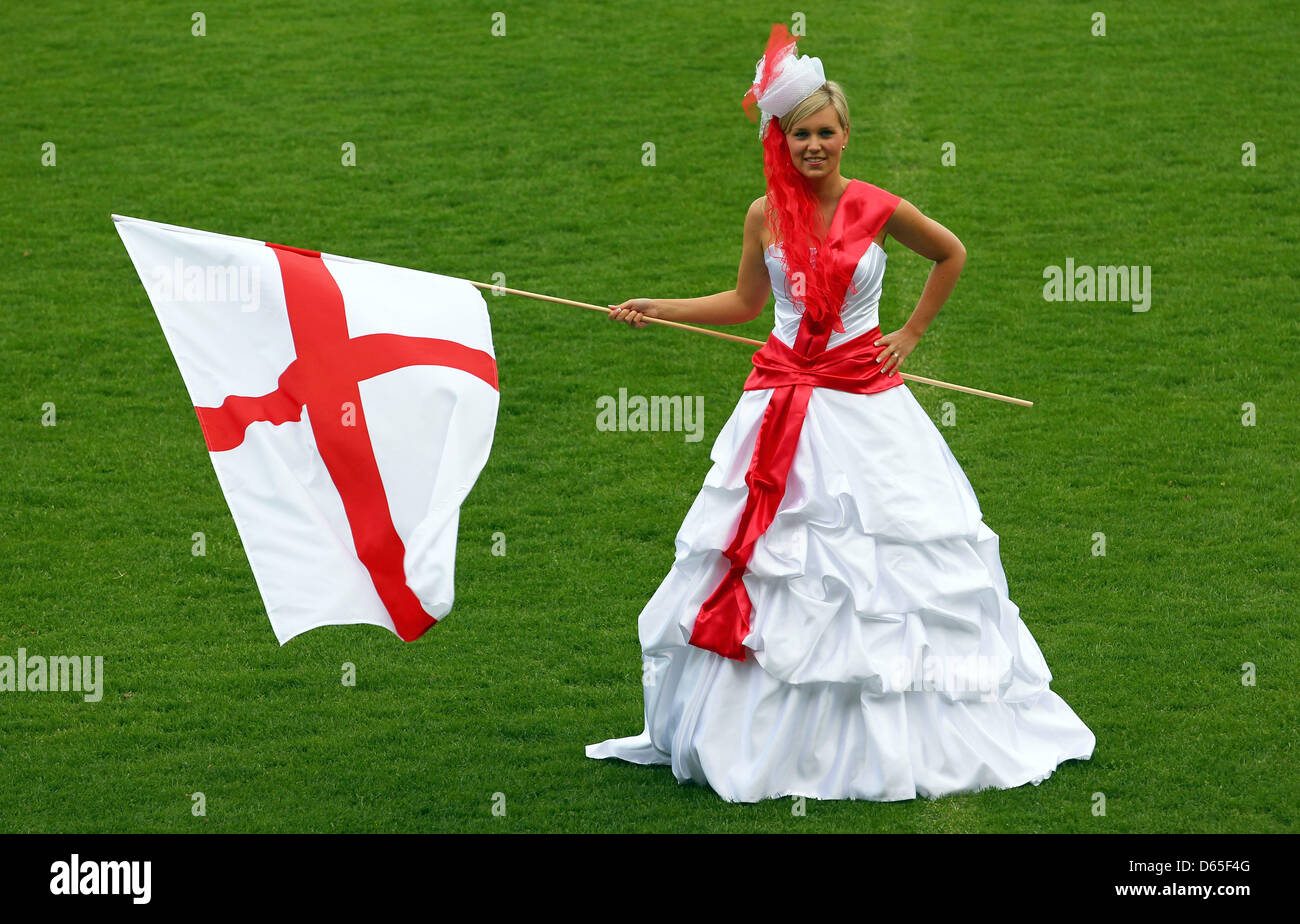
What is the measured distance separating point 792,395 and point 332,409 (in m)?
1.96

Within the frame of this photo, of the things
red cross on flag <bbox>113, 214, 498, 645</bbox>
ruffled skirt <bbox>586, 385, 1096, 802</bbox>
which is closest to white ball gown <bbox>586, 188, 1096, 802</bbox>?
ruffled skirt <bbox>586, 385, 1096, 802</bbox>

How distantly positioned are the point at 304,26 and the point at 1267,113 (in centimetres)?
1073

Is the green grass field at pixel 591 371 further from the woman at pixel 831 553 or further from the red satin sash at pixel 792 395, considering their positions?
the red satin sash at pixel 792 395

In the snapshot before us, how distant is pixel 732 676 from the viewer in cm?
687

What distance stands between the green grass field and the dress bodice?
2036 mm

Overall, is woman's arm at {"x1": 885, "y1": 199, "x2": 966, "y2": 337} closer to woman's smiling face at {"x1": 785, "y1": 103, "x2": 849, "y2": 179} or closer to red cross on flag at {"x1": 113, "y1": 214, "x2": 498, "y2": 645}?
woman's smiling face at {"x1": 785, "y1": 103, "x2": 849, "y2": 179}

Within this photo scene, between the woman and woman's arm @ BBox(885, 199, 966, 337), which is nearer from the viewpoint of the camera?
the woman

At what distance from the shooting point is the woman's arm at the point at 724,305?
23.1 feet

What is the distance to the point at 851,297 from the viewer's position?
22.4 ft

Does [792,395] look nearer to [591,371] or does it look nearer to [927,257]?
[927,257]

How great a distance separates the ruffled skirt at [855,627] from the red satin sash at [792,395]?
57mm

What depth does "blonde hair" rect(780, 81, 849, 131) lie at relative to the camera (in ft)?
21.7

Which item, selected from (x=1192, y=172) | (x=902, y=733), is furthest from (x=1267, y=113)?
(x=902, y=733)

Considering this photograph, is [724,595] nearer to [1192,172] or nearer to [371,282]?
[371,282]
